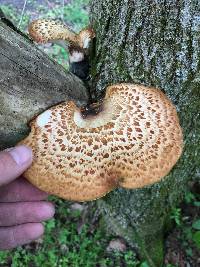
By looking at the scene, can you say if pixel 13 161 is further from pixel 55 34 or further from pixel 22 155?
pixel 55 34

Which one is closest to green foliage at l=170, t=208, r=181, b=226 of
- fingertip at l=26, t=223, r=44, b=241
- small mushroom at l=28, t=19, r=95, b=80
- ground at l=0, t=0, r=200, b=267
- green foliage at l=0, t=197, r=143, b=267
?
ground at l=0, t=0, r=200, b=267

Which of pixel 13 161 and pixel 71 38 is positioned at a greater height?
pixel 71 38

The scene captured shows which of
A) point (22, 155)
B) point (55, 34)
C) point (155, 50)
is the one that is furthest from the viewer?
point (55, 34)

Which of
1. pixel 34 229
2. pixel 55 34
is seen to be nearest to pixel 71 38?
pixel 55 34

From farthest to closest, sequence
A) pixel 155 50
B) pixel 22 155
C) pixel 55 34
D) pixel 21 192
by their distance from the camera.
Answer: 1. pixel 21 192
2. pixel 55 34
3. pixel 155 50
4. pixel 22 155

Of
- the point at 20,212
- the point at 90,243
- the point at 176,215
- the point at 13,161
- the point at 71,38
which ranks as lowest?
the point at 90,243

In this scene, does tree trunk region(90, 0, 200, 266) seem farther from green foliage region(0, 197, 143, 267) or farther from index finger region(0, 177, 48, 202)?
green foliage region(0, 197, 143, 267)

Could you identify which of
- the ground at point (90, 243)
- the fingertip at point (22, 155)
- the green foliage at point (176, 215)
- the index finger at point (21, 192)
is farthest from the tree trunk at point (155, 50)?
the ground at point (90, 243)

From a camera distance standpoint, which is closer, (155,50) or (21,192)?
(155,50)
